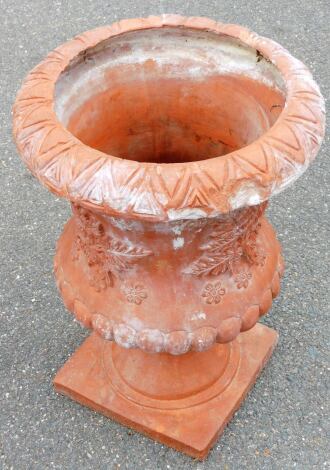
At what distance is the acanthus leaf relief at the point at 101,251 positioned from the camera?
1.34 metres

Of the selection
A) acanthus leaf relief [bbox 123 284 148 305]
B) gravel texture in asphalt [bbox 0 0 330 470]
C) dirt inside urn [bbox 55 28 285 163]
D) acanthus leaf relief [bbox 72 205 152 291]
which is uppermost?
dirt inside urn [bbox 55 28 285 163]

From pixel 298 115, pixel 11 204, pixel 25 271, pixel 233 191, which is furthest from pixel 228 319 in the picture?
pixel 11 204

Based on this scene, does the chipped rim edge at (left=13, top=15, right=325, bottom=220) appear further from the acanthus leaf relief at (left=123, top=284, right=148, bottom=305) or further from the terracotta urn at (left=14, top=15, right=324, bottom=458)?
the acanthus leaf relief at (left=123, top=284, right=148, bottom=305)

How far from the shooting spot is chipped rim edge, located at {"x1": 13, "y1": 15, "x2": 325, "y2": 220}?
114 centimetres

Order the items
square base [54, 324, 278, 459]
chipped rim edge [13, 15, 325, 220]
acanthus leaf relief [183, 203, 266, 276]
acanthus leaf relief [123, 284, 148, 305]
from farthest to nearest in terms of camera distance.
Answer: square base [54, 324, 278, 459], acanthus leaf relief [123, 284, 148, 305], acanthus leaf relief [183, 203, 266, 276], chipped rim edge [13, 15, 325, 220]

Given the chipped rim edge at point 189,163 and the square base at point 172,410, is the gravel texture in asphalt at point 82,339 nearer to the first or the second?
the square base at point 172,410

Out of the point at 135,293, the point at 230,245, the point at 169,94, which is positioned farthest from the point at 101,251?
the point at 169,94

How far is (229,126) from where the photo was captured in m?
1.64

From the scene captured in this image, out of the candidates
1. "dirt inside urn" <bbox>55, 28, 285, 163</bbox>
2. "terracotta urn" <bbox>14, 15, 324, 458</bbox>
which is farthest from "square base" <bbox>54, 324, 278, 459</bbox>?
"dirt inside urn" <bbox>55, 28, 285, 163</bbox>

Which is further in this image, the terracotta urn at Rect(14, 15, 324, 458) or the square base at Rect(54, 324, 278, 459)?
the square base at Rect(54, 324, 278, 459)

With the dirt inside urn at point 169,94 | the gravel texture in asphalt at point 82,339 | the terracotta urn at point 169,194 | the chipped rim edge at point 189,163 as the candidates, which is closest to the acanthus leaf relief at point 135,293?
the terracotta urn at point 169,194

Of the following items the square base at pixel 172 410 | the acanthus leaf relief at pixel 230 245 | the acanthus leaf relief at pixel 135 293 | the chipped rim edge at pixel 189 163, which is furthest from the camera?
the square base at pixel 172 410

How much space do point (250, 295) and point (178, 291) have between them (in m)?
0.20

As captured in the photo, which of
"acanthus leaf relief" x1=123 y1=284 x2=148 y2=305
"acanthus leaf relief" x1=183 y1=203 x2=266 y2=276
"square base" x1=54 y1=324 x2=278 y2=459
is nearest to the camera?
"acanthus leaf relief" x1=183 y1=203 x2=266 y2=276
